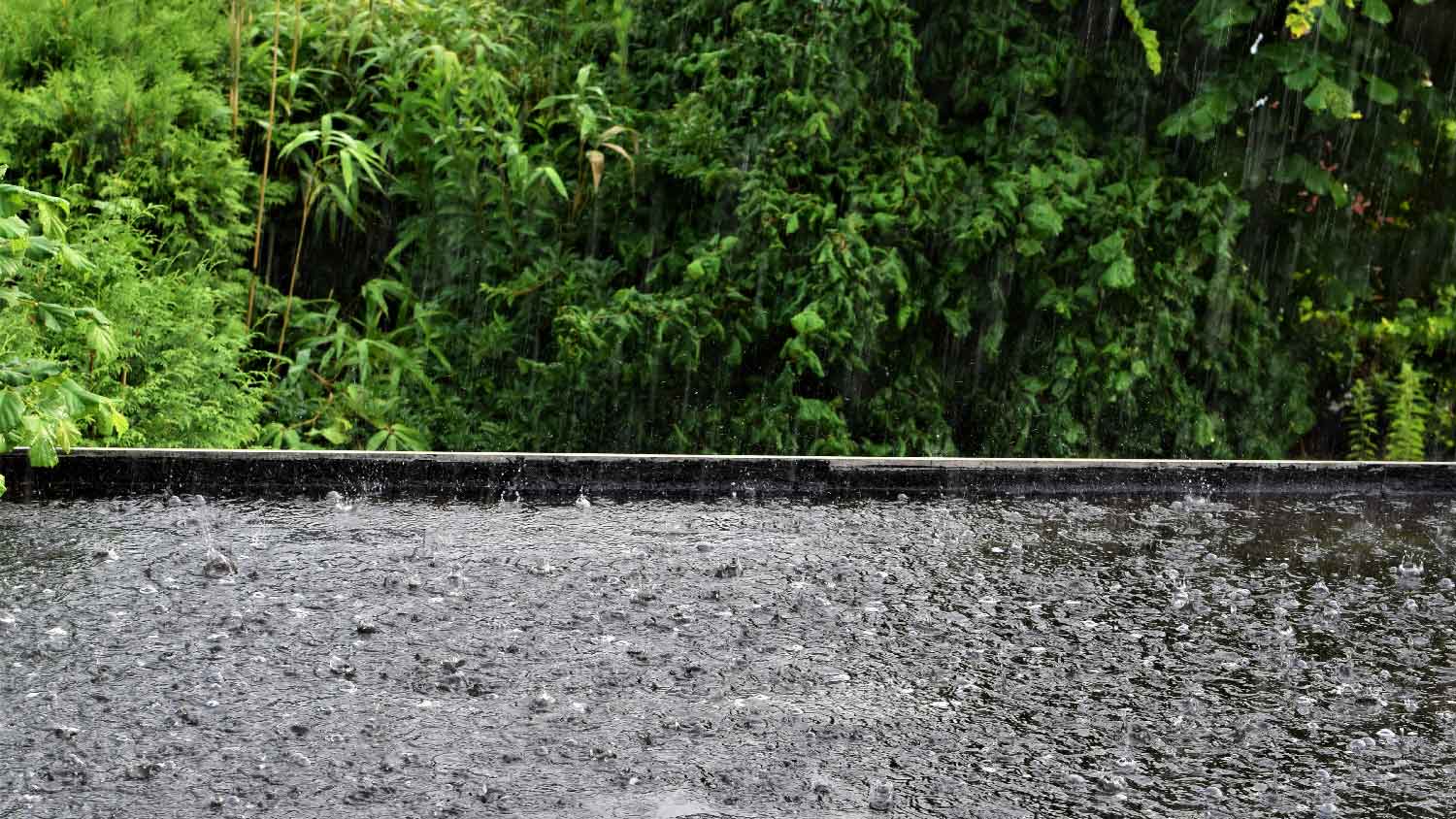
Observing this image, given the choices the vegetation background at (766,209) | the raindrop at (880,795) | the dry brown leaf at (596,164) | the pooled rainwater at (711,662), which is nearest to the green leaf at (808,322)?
the vegetation background at (766,209)

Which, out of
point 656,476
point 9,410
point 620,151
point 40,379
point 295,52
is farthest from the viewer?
point 295,52

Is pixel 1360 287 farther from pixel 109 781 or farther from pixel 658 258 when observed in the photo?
pixel 109 781

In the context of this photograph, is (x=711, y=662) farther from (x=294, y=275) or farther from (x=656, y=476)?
(x=294, y=275)

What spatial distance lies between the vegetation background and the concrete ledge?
1.21 m

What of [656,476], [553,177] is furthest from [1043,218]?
[656,476]

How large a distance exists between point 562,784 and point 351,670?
0.48 metres

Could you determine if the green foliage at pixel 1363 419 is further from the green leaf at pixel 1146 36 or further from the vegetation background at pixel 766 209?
the green leaf at pixel 1146 36

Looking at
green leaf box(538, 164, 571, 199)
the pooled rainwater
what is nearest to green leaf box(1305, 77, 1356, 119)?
the pooled rainwater

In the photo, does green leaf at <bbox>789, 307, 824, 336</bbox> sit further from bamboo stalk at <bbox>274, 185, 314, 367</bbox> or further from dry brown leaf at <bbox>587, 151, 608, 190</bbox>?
bamboo stalk at <bbox>274, 185, 314, 367</bbox>

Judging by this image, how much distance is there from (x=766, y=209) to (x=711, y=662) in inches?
102

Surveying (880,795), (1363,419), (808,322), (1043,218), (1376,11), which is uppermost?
(1376,11)

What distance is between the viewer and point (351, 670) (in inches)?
75.7

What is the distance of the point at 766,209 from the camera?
4.42 metres

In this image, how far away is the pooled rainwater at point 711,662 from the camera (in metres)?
1.58
